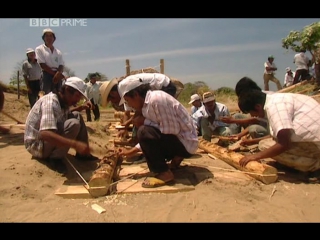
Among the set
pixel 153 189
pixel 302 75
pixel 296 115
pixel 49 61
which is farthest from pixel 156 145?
pixel 302 75

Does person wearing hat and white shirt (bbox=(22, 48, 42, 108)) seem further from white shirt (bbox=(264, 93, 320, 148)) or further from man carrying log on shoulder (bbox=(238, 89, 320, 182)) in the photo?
white shirt (bbox=(264, 93, 320, 148))

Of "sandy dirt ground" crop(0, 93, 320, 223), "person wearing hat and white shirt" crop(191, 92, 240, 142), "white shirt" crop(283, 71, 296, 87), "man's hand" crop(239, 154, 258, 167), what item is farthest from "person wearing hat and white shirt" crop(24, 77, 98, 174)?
"white shirt" crop(283, 71, 296, 87)

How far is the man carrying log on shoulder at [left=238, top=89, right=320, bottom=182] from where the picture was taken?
2930 millimetres

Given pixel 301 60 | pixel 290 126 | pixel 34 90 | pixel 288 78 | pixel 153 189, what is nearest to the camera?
pixel 290 126

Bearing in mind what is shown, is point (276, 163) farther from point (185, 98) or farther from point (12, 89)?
point (185, 98)

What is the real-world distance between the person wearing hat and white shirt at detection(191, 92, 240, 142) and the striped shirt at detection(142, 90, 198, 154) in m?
2.24

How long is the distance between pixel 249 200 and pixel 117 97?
1.99 m

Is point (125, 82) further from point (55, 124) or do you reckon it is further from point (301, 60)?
point (301, 60)

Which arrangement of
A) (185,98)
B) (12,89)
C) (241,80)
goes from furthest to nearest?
(185,98) → (12,89) → (241,80)

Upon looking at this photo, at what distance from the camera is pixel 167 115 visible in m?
3.10

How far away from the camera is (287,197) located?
278cm

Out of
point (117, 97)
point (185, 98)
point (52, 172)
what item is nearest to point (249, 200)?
point (117, 97)

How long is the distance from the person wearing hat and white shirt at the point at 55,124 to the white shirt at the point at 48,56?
2157 millimetres

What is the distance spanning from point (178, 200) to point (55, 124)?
4.86 feet
